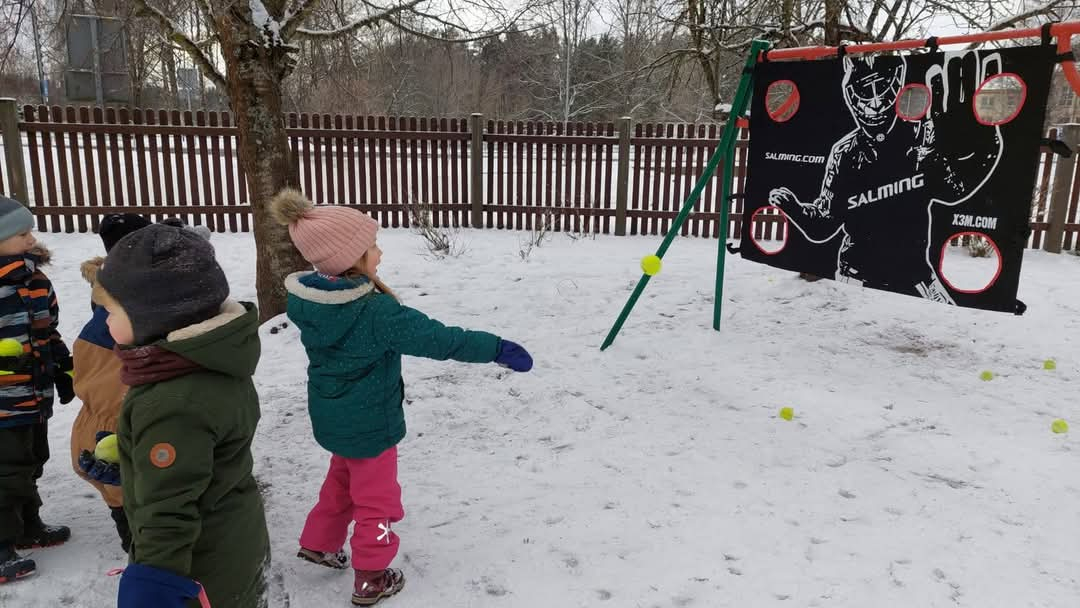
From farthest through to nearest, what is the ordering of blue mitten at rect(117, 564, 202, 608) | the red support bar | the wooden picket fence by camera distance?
the wooden picket fence, the red support bar, blue mitten at rect(117, 564, 202, 608)

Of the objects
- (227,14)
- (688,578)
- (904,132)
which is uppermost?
(227,14)

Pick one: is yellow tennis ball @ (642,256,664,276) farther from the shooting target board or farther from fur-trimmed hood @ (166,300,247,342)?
fur-trimmed hood @ (166,300,247,342)

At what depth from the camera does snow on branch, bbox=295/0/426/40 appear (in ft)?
18.2

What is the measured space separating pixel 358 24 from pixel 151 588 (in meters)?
4.97

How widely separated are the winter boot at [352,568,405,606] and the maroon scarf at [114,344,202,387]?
1.20m

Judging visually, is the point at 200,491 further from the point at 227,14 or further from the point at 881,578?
the point at 227,14

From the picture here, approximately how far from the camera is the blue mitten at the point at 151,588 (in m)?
1.56

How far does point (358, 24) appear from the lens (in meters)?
5.59

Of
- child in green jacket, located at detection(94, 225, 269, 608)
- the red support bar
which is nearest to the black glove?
child in green jacket, located at detection(94, 225, 269, 608)

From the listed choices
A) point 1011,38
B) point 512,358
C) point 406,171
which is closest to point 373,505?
point 512,358

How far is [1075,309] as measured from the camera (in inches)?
249

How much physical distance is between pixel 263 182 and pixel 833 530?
4304 mm

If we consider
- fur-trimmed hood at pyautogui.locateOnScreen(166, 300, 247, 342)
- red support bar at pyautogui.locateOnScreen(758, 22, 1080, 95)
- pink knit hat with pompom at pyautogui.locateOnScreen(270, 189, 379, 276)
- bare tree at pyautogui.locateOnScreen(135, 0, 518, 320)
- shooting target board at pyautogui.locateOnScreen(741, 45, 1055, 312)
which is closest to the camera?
fur-trimmed hood at pyautogui.locateOnScreen(166, 300, 247, 342)

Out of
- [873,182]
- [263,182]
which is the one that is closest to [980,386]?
[873,182]
